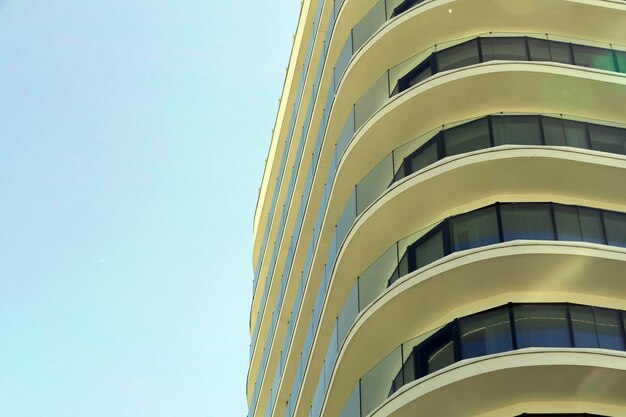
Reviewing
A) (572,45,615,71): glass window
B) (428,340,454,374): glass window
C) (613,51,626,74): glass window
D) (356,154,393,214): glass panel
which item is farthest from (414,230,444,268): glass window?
(613,51,626,74): glass window

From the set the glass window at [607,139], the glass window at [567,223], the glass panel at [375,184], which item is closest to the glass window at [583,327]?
the glass window at [567,223]

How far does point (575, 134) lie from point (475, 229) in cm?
302

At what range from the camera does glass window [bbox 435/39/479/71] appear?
24812mm

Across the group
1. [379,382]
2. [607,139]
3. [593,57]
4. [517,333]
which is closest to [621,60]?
[593,57]

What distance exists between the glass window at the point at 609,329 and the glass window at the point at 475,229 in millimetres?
2294

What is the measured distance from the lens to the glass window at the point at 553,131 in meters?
23.2

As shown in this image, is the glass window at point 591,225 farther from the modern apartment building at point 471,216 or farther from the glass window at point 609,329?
the glass window at point 609,329

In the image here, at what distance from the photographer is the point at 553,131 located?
23328 mm

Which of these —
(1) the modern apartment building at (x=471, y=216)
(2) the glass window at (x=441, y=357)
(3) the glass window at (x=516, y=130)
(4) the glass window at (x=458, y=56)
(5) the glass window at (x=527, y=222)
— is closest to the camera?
(1) the modern apartment building at (x=471, y=216)

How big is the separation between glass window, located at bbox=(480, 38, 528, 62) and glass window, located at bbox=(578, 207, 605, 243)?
399 cm

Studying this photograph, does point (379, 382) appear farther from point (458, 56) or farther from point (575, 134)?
point (458, 56)

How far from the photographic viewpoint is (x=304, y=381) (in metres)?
28.2

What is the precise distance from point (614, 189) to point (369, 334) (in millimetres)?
5294

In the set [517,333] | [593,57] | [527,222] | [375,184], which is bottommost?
[517,333]
